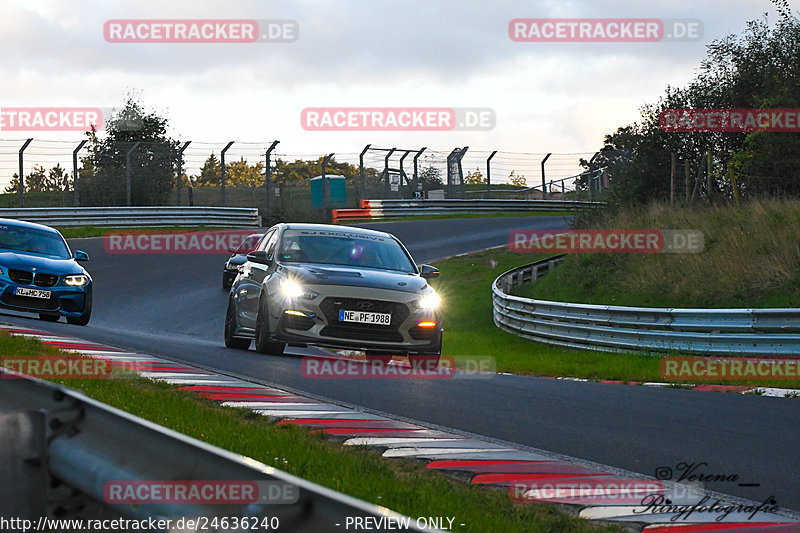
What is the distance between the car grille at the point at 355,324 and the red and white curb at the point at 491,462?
1844 mm

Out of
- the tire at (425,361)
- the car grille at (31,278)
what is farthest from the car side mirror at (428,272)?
the car grille at (31,278)

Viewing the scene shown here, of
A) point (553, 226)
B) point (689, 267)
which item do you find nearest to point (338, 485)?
point (689, 267)

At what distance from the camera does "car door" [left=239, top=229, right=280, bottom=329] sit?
42.6 ft

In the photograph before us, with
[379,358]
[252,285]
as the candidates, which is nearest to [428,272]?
[379,358]

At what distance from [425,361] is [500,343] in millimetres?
5510

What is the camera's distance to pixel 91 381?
9.16m

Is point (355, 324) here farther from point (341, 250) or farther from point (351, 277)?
point (341, 250)

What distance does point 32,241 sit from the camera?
15.3m

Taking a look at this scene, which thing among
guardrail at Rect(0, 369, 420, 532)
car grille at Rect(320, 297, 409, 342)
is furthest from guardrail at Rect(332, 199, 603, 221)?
guardrail at Rect(0, 369, 420, 532)

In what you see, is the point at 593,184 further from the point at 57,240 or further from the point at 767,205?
the point at 57,240

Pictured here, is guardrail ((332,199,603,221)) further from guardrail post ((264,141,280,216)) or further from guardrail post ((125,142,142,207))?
guardrail post ((125,142,142,207))

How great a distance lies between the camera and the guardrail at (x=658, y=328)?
13602mm

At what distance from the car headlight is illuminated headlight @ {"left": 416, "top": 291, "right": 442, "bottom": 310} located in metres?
1.22

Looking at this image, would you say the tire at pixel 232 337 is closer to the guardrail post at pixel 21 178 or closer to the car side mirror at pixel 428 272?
the car side mirror at pixel 428 272
